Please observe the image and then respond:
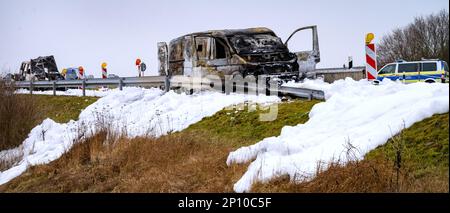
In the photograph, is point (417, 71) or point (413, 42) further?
point (413, 42)

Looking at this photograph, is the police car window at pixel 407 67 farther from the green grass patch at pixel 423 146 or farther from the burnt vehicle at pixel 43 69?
the burnt vehicle at pixel 43 69

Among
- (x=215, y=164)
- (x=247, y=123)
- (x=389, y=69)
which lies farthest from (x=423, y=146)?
(x=389, y=69)

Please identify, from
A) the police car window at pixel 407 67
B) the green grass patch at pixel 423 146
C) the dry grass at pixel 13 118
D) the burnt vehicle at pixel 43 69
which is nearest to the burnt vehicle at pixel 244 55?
the dry grass at pixel 13 118

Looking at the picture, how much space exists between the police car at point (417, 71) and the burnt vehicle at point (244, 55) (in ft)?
17.5

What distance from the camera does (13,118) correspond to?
65.7 ft

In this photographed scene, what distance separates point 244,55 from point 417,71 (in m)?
9.21

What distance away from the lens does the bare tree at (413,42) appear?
76.4 ft

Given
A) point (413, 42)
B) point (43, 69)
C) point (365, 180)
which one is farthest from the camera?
point (43, 69)

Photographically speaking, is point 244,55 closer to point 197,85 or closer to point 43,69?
point 197,85

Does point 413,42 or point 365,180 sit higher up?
point 413,42

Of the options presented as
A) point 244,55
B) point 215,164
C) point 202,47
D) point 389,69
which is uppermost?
point 202,47
